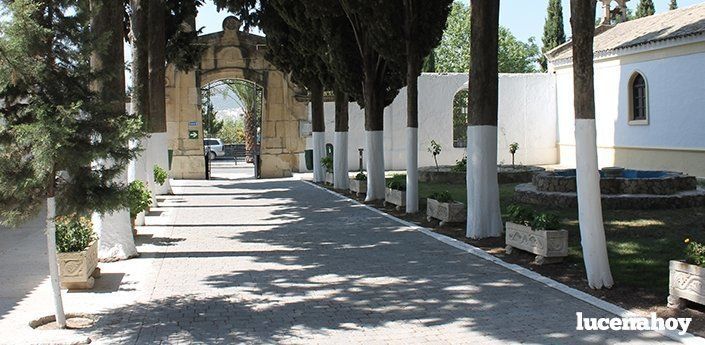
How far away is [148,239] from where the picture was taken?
11352 millimetres

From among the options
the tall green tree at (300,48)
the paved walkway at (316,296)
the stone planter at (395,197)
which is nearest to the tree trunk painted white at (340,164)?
the tall green tree at (300,48)

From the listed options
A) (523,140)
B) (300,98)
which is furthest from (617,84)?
(300,98)

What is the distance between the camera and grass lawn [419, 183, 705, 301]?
25.5 feet

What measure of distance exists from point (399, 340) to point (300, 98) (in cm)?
2284

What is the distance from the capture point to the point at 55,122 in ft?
18.1

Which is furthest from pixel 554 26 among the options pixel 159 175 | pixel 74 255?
pixel 74 255

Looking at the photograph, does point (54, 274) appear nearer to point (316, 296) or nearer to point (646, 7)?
point (316, 296)

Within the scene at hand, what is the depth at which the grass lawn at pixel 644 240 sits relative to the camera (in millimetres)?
7775

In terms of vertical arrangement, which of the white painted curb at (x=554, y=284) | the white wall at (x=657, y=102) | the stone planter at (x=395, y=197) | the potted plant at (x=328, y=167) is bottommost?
the white painted curb at (x=554, y=284)

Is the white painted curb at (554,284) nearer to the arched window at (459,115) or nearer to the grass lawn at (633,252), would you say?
the grass lawn at (633,252)

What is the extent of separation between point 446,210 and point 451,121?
1841 cm

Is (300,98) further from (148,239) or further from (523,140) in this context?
(148,239)

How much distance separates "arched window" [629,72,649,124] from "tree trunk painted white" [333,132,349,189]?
10292 millimetres

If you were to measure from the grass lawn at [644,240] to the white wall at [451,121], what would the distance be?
14568 mm
